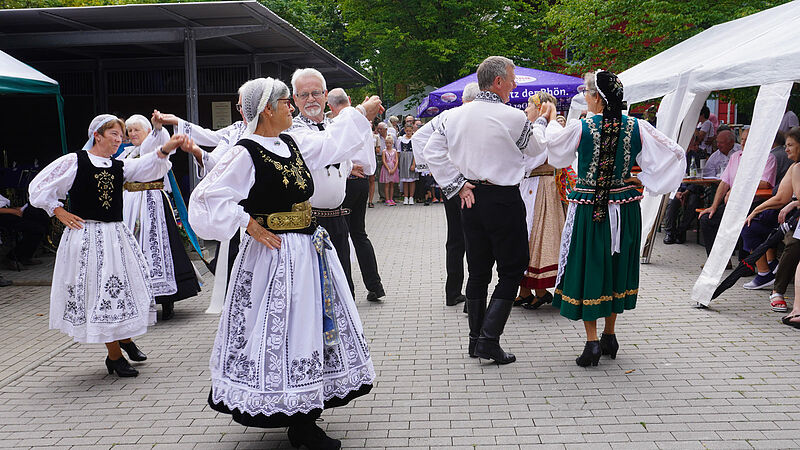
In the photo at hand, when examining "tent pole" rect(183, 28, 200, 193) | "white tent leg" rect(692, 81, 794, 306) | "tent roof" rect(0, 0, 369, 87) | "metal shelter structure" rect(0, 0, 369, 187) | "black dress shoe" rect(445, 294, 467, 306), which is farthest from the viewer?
"tent pole" rect(183, 28, 200, 193)

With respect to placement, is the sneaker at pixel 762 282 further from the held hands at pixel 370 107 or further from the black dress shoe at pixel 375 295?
the held hands at pixel 370 107

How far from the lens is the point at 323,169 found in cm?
552

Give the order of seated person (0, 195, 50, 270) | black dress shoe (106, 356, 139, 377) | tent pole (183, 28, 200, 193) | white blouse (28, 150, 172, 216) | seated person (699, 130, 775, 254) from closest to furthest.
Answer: white blouse (28, 150, 172, 216)
black dress shoe (106, 356, 139, 377)
seated person (699, 130, 775, 254)
seated person (0, 195, 50, 270)
tent pole (183, 28, 200, 193)

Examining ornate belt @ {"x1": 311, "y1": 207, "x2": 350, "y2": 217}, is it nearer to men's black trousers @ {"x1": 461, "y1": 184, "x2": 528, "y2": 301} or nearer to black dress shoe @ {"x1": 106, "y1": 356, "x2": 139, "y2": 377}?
men's black trousers @ {"x1": 461, "y1": 184, "x2": 528, "y2": 301}

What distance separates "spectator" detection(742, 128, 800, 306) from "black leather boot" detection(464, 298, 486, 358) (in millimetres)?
2870

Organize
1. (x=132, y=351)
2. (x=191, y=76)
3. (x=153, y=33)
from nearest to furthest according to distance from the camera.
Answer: (x=132, y=351)
(x=153, y=33)
(x=191, y=76)

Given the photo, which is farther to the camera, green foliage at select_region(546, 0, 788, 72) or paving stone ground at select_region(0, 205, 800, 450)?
green foliage at select_region(546, 0, 788, 72)

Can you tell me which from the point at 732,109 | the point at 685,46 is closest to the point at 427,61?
Answer: the point at 732,109

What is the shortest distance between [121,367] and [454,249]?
10.0ft

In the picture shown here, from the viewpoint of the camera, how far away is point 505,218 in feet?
16.2

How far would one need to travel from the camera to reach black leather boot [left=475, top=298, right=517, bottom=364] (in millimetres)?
5094

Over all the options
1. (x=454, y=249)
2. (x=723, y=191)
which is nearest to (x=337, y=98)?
(x=454, y=249)

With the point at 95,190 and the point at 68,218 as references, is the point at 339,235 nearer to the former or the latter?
the point at 95,190

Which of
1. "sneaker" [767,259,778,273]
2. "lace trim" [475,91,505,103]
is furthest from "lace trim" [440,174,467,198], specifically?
"sneaker" [767,259,778,273]
